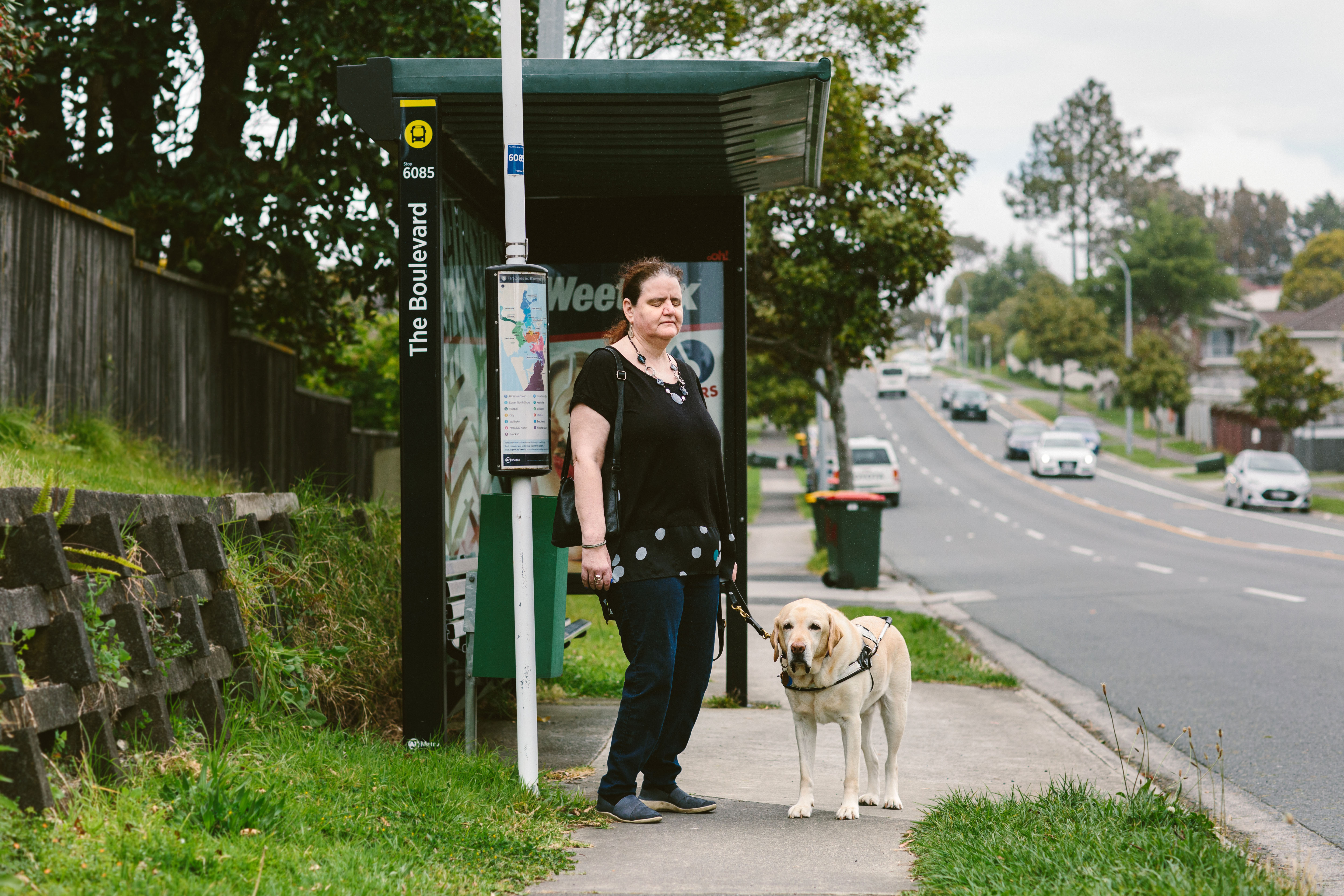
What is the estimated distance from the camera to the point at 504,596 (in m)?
5.29

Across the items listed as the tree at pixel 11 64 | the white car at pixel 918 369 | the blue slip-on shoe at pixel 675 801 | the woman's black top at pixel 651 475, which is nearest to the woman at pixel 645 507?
the woman's black top at pixel 651 475

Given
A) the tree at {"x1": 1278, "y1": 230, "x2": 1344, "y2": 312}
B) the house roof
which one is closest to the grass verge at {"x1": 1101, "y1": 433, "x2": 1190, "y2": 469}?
the house roof

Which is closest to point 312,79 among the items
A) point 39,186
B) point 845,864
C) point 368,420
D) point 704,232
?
point 39,186

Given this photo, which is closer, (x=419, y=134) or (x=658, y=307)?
(x=658, y=307)

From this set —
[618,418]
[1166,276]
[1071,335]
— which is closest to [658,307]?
[618,418]

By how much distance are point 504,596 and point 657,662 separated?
0.94 m

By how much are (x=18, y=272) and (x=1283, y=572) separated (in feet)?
51.1

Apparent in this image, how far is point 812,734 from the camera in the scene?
192 inches

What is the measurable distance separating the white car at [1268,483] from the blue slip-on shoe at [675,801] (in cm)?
3022

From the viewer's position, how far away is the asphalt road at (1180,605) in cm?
705

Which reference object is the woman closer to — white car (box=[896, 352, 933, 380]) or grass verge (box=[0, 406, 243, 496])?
grass verge (box=[0, 406, 243, 496])

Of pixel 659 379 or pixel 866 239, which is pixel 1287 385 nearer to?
pixel 866 239

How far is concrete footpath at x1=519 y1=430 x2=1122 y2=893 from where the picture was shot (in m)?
3.99

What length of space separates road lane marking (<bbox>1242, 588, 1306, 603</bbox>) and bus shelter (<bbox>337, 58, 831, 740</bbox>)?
8.88 metres
